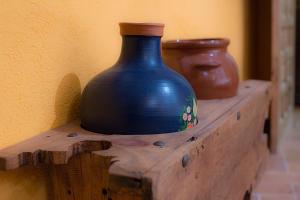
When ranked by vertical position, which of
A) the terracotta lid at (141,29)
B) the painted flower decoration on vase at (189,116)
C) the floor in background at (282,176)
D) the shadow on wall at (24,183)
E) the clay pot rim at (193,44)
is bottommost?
the floor in background at (282,176)

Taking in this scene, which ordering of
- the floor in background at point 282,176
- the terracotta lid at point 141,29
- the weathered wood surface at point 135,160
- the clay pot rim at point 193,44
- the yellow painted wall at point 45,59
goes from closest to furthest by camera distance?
the weathered wood surface at point 135,160 < the yellow painted wall at point 45,59 < the terracotta lid at point 141,29 < the clay pot rim at point 193,44 < the floor in background at point 282,176

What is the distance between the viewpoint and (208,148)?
0.78 m

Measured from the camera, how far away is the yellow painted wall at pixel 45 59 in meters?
0.67

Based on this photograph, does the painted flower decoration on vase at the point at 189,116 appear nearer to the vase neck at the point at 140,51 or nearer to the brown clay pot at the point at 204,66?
the vase neck at the point at 140,51

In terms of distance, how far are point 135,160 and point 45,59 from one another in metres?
0.28

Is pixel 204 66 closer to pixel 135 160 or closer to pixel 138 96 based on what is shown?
pixel 138 96

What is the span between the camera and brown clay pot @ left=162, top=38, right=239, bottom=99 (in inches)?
44.5

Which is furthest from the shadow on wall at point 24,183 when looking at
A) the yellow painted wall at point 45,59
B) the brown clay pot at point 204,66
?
the brown clay pot at point 204,66

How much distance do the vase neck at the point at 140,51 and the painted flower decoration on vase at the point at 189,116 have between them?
10cm

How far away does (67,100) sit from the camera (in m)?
0.82

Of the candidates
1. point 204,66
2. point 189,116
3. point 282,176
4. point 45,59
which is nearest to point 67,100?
point 45,59

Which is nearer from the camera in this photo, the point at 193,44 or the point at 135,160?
the point at 135,160

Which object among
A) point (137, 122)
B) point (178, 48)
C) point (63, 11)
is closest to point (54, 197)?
point (137, 122)

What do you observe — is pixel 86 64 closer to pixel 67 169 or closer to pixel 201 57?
pixel 67 169
